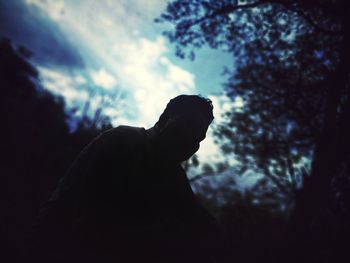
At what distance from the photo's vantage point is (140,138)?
1.41 m

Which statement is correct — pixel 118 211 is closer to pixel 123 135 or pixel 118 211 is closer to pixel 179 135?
pixel 123 135

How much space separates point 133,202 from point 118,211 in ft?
0.34

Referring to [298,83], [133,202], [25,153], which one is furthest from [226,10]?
[25,153]

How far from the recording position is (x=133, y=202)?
121 cm

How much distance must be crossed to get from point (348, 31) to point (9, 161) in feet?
53.9

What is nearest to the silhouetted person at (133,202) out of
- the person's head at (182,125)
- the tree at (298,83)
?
the person's head at (182,125)

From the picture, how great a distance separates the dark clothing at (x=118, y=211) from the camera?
3.44 ft

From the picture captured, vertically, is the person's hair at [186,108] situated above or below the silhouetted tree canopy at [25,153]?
below

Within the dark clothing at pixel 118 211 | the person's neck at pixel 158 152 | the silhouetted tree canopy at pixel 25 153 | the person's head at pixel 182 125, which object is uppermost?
the silhouetted tree canopy at pixel 25 153

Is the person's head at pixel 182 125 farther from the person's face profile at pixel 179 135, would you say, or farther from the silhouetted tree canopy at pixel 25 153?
the silhouetted tree canopy at pixel 25 153

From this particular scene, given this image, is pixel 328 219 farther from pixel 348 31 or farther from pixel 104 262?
pixel 104 262

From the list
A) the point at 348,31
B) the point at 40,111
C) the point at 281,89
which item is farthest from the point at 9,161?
the point at 40,111

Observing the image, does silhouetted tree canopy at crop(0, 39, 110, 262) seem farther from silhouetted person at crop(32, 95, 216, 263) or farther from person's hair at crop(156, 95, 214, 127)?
person's hair at crop(156, 95, 214, 127)

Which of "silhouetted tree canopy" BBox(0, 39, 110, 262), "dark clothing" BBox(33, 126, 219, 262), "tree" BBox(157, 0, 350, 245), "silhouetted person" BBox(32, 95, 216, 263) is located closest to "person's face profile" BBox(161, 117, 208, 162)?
"silhouetted person" BBox(32, 95, 216, 263)
